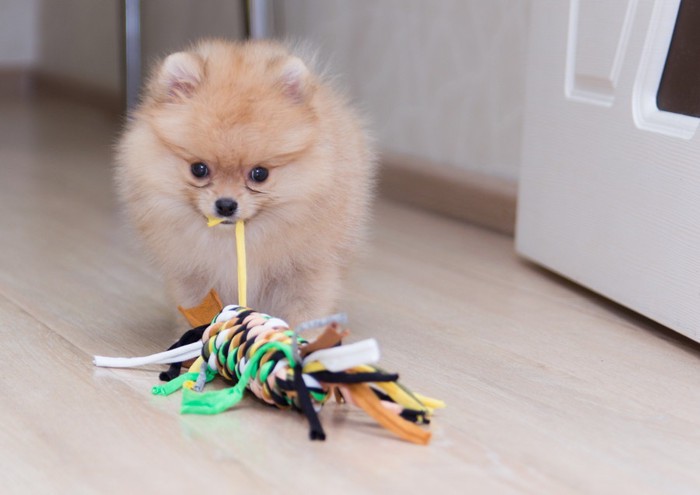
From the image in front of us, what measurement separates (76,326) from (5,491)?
19.5 inches

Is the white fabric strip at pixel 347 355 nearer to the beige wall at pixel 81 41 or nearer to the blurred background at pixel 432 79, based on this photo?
the blurred background at pixel 432 79

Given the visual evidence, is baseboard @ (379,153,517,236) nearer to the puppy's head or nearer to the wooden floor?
the wooden floor

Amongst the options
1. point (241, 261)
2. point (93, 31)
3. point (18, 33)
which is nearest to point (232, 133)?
point (241, 261)

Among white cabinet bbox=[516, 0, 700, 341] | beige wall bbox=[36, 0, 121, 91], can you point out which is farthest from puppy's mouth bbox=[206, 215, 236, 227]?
beige wall bbox=[36, 0, 121, 91]

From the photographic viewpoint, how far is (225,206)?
1.07 m

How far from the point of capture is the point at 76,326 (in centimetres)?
132

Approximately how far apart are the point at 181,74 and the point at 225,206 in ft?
0.55

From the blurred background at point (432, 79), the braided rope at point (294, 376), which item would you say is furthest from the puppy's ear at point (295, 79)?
the blurred background at point (432, 79)

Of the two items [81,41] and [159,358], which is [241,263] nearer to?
[159,358]

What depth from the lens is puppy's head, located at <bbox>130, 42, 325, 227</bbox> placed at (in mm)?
1062

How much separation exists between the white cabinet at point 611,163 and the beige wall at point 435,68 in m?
0.31

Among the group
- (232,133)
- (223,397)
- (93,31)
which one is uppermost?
(232,133)

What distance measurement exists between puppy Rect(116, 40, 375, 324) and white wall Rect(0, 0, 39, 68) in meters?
2.97

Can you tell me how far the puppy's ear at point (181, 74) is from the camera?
1097 mm
